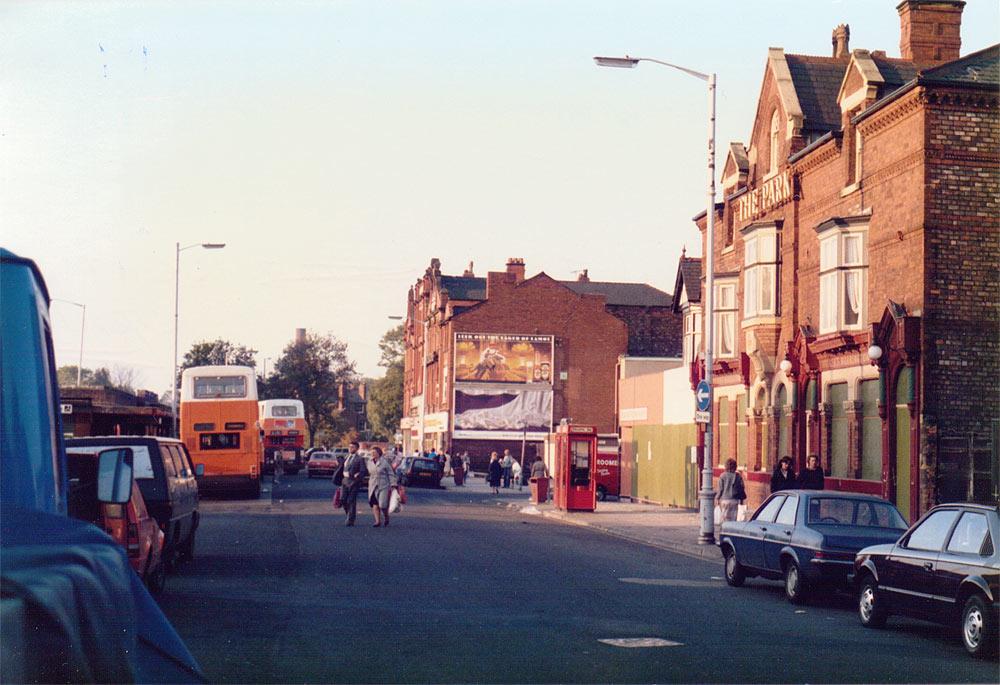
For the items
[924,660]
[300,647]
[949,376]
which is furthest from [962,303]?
[300,647]

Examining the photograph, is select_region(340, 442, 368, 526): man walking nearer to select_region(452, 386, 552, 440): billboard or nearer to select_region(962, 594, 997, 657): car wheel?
select_region(962, 594, 997, 657): car wheel

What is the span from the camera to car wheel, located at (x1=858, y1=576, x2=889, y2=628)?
13.9 m

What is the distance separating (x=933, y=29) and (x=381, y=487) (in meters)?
16.9

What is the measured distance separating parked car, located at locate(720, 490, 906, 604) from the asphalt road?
1.20 ft

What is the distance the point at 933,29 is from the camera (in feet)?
107

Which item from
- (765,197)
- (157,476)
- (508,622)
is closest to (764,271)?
(765,197)

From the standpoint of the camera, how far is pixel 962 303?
25.5 meters

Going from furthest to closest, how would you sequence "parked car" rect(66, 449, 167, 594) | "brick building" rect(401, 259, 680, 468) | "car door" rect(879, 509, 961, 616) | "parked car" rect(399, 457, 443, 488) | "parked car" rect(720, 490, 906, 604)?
"brick building" rect(401, 259, 680, 468) < "parked car" rect(399, 457, 443, 488) < "parked car" rect(720, 490, 906, 604) < "parked car" rect(66, 449, 167, 594) < "car door" rect(879, 509, 961, 616)

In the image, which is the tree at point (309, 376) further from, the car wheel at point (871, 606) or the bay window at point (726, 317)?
the car wheel at point (871, 606)

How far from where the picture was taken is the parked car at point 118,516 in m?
13.0

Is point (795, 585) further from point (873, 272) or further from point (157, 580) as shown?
point (873, 272)

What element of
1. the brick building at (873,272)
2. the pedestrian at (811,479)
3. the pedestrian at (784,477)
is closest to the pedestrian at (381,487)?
the pedestrian at (784,477)

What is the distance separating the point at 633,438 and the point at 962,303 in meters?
24.4

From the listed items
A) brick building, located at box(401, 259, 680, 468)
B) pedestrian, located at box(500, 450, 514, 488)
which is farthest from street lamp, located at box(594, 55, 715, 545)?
brick building, located at box(401, 259, 680, 468)
